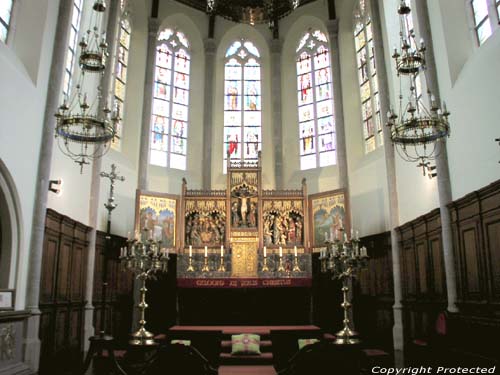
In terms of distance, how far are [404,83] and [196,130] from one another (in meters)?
10.1

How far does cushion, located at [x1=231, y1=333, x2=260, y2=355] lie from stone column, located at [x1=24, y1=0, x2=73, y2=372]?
15.4ft

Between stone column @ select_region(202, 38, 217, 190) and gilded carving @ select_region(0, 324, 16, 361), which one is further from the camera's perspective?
stone column @ select_region(202, 38, 217, 190)

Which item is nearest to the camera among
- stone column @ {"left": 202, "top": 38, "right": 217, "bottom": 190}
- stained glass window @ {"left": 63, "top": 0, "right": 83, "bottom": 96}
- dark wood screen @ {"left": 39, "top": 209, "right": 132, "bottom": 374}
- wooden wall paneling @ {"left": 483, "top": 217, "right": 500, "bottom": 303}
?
wooden wall paneling @ {"left": 483, "top": 217, "right": 500, "bottom": 303}

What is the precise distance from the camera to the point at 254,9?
19.5m

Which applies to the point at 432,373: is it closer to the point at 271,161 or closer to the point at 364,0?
the point at 271,161

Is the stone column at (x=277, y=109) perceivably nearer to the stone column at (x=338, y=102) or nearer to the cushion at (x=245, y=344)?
the stone column at (x=338, y=102)

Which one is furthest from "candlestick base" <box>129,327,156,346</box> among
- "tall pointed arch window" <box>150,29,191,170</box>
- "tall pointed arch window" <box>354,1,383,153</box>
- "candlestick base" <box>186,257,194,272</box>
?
"tall pointed arch window" <box>354,1,383,153</box>

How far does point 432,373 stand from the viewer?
9469 millimetres

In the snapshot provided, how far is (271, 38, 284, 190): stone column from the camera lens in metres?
21.2

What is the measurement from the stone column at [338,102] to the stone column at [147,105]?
25.8 ft

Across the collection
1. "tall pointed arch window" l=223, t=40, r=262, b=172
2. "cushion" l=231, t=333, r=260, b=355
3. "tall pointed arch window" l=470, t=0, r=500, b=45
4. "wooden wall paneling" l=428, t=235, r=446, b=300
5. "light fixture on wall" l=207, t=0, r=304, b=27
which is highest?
"light fixture on wall" l=207, t=0, r=304, b=27

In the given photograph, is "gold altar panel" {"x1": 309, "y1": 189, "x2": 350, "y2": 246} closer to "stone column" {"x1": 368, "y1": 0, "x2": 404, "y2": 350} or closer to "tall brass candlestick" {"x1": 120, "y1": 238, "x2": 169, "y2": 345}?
"stone column" {"x1": 368, "y1": 0, "x2": 404, "y2": 350}

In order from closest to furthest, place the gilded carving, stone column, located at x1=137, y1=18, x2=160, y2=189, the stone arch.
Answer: the gilded carving, the stone arch, stone column, located at x1=137, y1=18, x2=160, y2=189

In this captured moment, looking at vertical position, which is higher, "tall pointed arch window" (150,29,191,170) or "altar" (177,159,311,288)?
"tall pointed arch window" (150,29,191,170)
